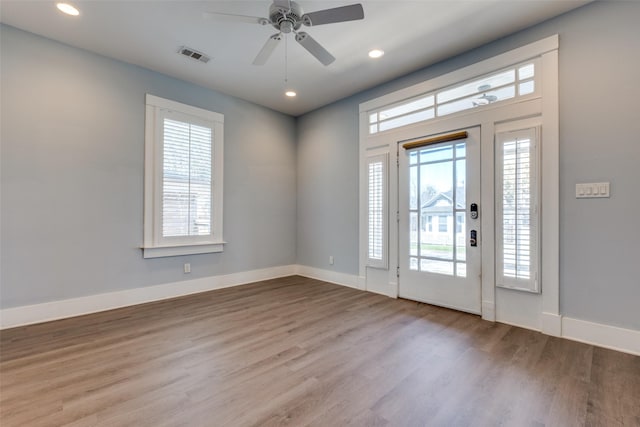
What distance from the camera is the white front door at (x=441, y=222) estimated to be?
326 centimetres

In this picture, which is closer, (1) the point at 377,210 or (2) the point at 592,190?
(2) the point at 592,190

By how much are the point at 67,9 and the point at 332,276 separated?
4.47 metres

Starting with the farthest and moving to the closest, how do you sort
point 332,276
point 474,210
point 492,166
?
1. point 332,276
2. point 474,210
3. point 492,166

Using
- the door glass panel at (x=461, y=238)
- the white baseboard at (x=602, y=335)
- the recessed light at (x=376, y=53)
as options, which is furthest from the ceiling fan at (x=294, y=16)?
the white baseboard at (x=602, y=335)

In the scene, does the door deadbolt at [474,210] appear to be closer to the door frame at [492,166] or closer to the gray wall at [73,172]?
the door frame at [492,166]

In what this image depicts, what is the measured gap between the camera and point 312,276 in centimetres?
518

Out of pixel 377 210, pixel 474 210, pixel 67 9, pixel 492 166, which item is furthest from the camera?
pixel 377 210

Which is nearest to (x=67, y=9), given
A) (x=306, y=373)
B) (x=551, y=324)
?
(x=306, y=373)

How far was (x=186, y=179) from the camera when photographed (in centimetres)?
407

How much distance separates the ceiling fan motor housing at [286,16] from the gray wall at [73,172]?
246cm

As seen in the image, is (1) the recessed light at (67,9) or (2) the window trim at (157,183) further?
(2) the window trim at (157,183)

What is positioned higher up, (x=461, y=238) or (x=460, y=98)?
(x=460, y=98)

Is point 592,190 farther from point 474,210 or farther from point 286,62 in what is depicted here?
point 286,62

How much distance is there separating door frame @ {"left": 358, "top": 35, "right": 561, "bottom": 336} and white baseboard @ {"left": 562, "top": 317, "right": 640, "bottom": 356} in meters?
0.09
